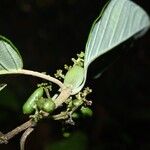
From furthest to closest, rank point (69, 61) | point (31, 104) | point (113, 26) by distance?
point (69, 61) < point (31, 104) < point (113, 26)

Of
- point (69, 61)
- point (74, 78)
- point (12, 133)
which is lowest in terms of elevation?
point (12, 133)

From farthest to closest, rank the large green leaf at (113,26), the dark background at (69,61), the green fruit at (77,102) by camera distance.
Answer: the dark background at (69,61) < the green fruit at (77,102) < the large green leaf at (113,26)

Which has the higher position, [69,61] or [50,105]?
[69,61]

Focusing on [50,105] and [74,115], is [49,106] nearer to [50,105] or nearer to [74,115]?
[50,105]

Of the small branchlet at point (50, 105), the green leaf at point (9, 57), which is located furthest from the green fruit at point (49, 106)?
the green leaf at point (9, 57)

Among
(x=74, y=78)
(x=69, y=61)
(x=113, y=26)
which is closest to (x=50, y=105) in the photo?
(x=74, y=78)

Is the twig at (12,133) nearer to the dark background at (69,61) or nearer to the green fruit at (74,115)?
the green fruit at (74,115)

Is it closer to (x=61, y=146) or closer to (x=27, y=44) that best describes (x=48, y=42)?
(x=27, y=44)

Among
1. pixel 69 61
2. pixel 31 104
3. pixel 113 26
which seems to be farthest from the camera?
pixel 69 61
